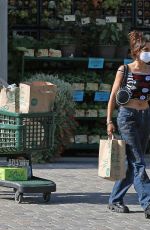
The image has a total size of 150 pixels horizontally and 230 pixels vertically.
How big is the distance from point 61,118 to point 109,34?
189 centimetres

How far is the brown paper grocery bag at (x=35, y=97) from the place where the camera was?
326 inches

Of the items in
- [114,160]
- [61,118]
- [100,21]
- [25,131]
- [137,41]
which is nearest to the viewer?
[114,160]

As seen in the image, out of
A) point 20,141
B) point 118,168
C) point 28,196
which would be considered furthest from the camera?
point 28,196

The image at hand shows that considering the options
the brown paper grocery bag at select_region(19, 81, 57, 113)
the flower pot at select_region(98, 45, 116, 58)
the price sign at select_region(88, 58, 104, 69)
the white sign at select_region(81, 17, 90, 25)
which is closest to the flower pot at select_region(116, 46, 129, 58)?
the flower pot at select_region(98, 45, 116, 58)

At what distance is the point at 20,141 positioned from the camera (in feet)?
27.2

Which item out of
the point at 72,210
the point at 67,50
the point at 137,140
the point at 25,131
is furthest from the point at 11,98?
the point at 67,50

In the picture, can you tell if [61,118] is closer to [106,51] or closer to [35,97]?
[106,51]

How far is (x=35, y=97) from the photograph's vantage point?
27.4 ft

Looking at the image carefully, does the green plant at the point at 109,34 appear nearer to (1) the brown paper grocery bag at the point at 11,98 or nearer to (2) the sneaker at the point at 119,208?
(1) the brown paper grocery bag at the point at 11,98

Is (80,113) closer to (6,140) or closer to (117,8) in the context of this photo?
(117,8)

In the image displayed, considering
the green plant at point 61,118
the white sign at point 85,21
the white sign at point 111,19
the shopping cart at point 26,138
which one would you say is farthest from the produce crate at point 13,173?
the white sign at point 111,19

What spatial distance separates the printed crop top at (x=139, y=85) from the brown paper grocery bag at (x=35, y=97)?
1.03 meters

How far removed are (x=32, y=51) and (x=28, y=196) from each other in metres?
3.81

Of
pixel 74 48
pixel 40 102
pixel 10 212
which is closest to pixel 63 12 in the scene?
pixel 74 48
